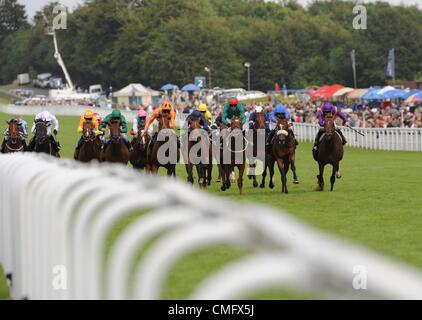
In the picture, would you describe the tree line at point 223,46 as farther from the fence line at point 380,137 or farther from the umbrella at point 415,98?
the fence line at point 380,137

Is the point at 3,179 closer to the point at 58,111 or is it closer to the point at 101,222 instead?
the point at 101,222

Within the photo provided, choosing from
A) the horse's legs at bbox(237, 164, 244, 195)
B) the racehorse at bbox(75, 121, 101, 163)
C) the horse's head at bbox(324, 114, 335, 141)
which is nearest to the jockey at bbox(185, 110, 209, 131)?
the horse's legs at bbox(237, 164, 244, 195)

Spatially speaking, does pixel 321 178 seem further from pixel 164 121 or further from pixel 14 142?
pixel 14 142

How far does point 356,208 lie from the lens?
1512 cm

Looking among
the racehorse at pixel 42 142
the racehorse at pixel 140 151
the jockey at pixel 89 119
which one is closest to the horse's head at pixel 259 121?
the racehorse at pixel 140 151

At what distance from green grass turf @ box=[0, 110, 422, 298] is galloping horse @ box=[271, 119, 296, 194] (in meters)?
0.47

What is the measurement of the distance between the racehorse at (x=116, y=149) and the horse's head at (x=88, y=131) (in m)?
0.69

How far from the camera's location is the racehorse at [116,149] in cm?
1864

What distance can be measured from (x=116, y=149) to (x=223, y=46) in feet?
292

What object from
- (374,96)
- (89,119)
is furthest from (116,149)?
A: (374,96)

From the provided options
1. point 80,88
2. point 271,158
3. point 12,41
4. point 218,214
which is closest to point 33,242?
point 218,214

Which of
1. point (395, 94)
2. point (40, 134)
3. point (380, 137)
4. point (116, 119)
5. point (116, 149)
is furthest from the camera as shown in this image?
point (395, 94)

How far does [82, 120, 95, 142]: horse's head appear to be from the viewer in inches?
761
